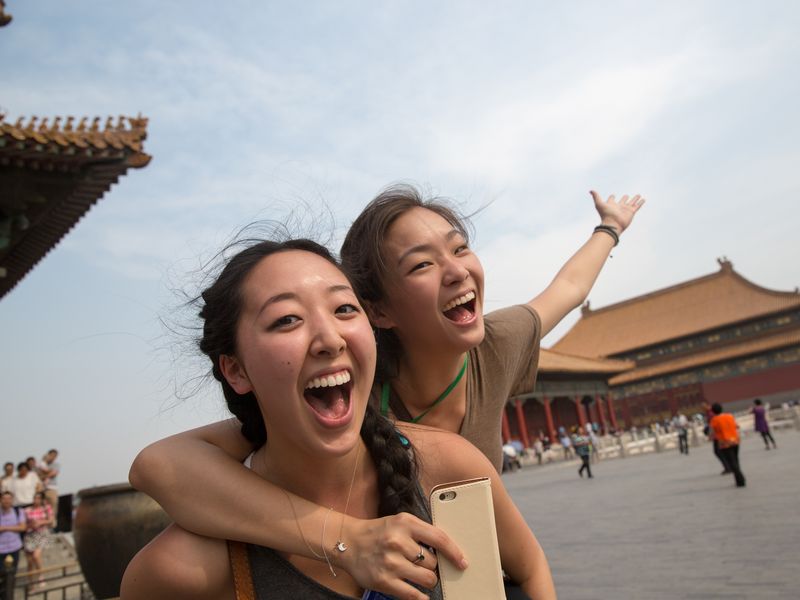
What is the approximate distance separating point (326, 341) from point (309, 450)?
0.23 m

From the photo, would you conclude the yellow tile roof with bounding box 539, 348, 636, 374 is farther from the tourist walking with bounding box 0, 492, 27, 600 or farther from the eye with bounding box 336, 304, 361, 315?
the eye with bounding box 336, 304, 361, 315

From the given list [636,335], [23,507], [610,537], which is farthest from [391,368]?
[636,335]

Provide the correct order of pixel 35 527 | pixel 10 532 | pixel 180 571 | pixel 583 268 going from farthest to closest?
pixel 35 527, pixel 10 532, pixel 583 268, pixel 180 571

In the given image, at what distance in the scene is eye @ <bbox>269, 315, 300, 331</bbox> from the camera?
1.36m

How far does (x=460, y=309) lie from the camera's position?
6.23 ft

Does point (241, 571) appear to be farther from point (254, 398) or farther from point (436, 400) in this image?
point (436, 400)

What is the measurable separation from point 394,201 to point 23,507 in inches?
295

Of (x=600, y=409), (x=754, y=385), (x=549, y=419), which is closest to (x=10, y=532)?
(x=549, y=419)

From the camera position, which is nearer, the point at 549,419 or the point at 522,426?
the point at 522,426

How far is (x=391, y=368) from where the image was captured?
6.64 ft

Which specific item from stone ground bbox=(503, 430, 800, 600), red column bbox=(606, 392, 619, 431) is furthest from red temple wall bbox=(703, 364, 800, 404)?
stone ground bbox=(503, 430, 800, 600)

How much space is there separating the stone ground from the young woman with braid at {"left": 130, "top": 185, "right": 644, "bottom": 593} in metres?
2.92

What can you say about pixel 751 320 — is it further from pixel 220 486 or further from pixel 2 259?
pixel 220 486

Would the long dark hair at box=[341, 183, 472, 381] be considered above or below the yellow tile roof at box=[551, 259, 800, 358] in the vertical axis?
below
